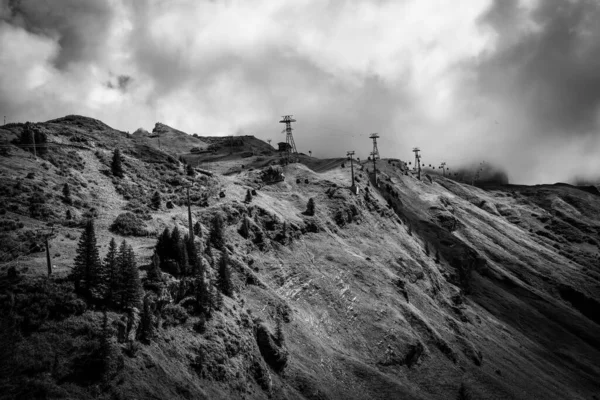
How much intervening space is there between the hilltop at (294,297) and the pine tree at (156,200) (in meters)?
1.10

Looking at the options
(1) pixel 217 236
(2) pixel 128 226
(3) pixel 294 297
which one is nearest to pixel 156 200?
(2) pixel 128 226

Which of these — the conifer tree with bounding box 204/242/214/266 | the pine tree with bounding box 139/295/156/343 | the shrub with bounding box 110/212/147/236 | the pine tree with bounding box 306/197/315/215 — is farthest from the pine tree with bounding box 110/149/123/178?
the pine tree with bounding box 306/197/315/215

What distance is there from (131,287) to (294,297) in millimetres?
36048

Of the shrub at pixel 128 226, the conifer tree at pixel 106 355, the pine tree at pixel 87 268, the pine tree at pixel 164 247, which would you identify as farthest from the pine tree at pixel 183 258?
the conifer tree at pixel 106 355

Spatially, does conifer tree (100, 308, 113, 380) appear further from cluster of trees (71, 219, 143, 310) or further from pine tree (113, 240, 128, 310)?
cluster of trees (71, 219, 143, 310)

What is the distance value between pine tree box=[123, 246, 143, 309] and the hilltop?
3.00 metres

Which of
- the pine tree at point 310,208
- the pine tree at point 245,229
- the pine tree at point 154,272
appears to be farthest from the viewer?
the pine tree at point 310,208

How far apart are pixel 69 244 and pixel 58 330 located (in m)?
18.7

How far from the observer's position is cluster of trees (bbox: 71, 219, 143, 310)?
1889 inches

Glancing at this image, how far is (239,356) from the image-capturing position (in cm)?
5703

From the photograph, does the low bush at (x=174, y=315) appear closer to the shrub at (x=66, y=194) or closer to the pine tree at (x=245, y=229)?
the shrub at (x=66, y=194)

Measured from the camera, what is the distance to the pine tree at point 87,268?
157 ft

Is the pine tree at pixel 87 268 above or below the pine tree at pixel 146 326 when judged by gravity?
above

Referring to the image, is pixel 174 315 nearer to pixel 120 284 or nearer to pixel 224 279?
pixel 120 284
